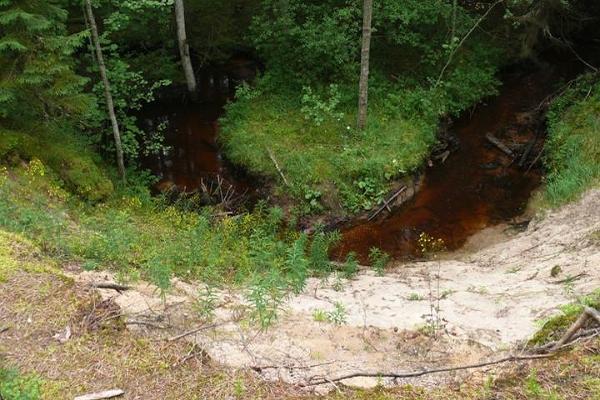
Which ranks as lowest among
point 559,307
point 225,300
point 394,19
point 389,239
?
point 389,239

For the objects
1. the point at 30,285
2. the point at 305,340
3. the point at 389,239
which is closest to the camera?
the point at 305,340

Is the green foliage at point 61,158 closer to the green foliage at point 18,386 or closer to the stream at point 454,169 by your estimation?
the stream at point 454,169

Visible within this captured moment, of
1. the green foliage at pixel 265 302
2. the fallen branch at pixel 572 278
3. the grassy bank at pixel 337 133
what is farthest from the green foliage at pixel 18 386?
the grassy bank at pixel 337 133

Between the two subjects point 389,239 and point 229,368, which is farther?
point 389,239

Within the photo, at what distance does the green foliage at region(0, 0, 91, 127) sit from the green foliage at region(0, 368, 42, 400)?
725 centimetres

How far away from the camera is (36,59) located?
1080 cm

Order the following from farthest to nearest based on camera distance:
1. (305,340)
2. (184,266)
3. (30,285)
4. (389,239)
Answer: (389,239)
(184,266)
(30,285)
(305,340)

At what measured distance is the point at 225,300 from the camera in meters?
6.90

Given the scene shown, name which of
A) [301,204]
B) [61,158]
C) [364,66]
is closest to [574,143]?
[364,66]

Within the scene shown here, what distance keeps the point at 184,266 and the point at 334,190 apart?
581cm

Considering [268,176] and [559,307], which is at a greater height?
[559,307]

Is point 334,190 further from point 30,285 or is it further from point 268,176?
point 30,285

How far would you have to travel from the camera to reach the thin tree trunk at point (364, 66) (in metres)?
13.7

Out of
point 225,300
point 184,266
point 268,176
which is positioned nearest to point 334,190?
point 268,176
